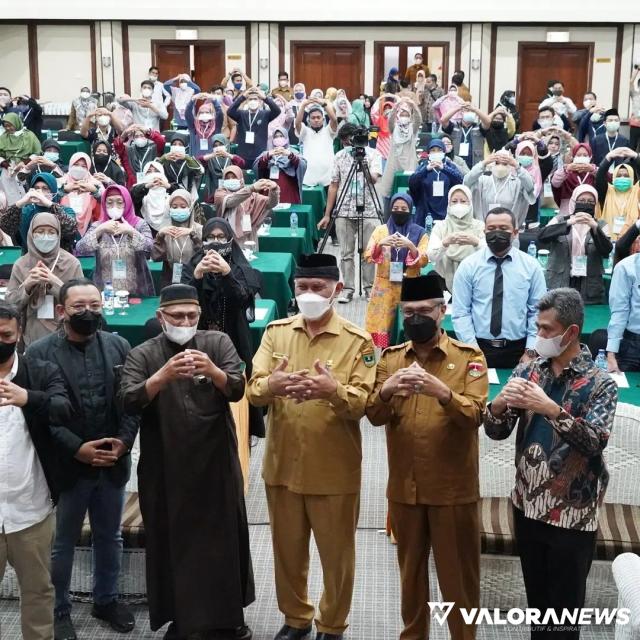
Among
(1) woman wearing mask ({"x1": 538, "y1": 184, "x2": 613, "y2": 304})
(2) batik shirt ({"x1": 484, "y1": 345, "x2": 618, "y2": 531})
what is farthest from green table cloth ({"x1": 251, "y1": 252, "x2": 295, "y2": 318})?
(2) batik shirt ({"x1": 484, "y1": 345, "x2": 618, "y2": 531})

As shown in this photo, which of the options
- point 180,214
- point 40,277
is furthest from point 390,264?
point 40,277

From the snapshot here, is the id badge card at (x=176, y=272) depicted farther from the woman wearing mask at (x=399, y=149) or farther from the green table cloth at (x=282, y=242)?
the woman wearing mask at (x=399, y=149)

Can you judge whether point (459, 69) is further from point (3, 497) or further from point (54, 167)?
point (3, 497)

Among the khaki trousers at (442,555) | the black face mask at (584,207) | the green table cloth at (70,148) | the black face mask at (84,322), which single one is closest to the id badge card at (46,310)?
the black face mask at (84,322)

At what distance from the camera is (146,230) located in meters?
7.92

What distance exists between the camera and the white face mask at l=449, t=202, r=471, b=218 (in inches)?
311

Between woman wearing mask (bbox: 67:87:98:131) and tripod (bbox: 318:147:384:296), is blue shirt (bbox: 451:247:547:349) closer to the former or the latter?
tripod (bbox: 318:147:384:296)

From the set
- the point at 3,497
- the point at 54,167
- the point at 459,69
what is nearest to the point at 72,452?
the point at 3,497

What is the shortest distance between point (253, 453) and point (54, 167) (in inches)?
227

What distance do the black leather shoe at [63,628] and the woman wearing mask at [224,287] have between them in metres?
1.78

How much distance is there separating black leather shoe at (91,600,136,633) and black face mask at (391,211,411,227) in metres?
4.35

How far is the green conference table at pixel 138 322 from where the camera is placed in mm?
6824

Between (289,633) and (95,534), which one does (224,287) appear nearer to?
(95,534)

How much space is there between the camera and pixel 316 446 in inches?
163
